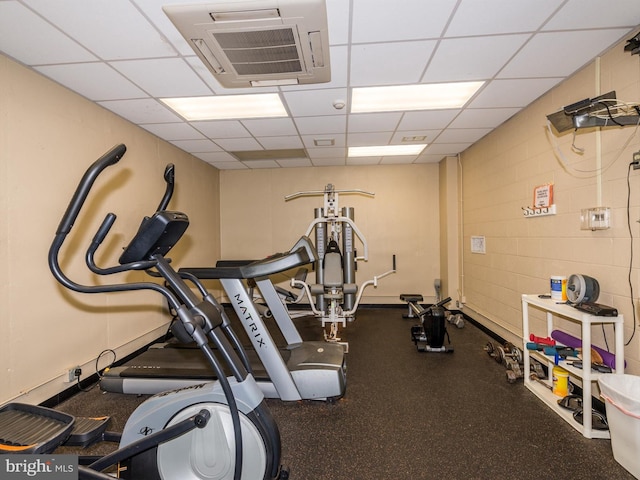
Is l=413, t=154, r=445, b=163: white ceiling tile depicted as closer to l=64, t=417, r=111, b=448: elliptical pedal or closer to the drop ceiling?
the drop ceiling

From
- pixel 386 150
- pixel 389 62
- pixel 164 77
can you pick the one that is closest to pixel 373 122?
pixel 389 62

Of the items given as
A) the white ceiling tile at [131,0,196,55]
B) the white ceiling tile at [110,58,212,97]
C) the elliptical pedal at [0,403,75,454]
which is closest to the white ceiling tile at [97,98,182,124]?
the white ceiling tile at [110,58,212,97]

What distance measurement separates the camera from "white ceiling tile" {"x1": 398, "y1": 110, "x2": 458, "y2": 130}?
3109 mm

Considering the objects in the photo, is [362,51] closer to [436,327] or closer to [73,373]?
[436,327]

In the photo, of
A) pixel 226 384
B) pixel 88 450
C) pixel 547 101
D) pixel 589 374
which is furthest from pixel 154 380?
pixel 547 101

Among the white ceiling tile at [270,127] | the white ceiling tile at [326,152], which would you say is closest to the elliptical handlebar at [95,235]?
the white ceiling tile at [270,127]

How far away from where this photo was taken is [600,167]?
2160 mm

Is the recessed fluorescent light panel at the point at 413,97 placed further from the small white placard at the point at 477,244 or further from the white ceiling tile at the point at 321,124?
the small white placard at the point at 477,244

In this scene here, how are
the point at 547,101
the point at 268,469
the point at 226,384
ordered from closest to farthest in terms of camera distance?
the point at 226,384 < the point at 268,469 < the point at 547,101

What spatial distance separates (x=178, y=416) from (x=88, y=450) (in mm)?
1085

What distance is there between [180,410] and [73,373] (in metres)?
1.83

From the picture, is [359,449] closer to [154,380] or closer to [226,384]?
[226,384]

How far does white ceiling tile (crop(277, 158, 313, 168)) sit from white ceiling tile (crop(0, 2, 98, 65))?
10.2 feet

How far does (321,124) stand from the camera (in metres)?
3.38
